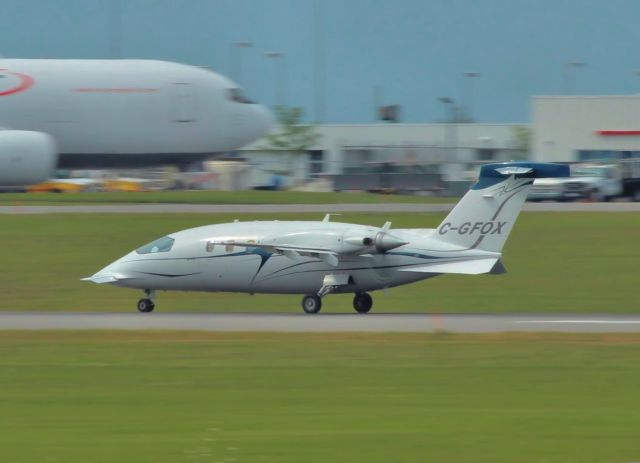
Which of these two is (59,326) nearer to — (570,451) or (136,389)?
(136,389)

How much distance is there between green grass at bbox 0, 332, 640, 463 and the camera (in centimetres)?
1247

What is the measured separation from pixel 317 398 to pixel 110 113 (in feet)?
118

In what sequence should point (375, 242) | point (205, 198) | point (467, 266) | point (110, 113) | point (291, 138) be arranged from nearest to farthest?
point (467, 266) < point (375, 242) < point (110, 113) < point (205, 198) < point (291, 138)

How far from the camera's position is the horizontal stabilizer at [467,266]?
86.9 feet

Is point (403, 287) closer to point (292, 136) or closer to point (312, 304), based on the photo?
point (312, 304)

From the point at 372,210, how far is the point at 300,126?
76963mm

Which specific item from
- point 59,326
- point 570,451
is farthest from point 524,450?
point 59,326

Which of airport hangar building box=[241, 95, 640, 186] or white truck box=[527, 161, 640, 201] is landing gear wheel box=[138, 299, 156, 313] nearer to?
white truck box=[527, 161, 640, 201]

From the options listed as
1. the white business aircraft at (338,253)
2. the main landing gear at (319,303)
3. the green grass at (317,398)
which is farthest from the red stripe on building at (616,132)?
the green grass at (317,398)

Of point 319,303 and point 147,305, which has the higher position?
point 319,303

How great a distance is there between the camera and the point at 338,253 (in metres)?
27.0

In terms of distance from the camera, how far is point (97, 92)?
165ft

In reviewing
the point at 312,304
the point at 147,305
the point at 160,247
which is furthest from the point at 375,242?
the point at 147,305

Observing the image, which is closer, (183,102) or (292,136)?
(183,102)
